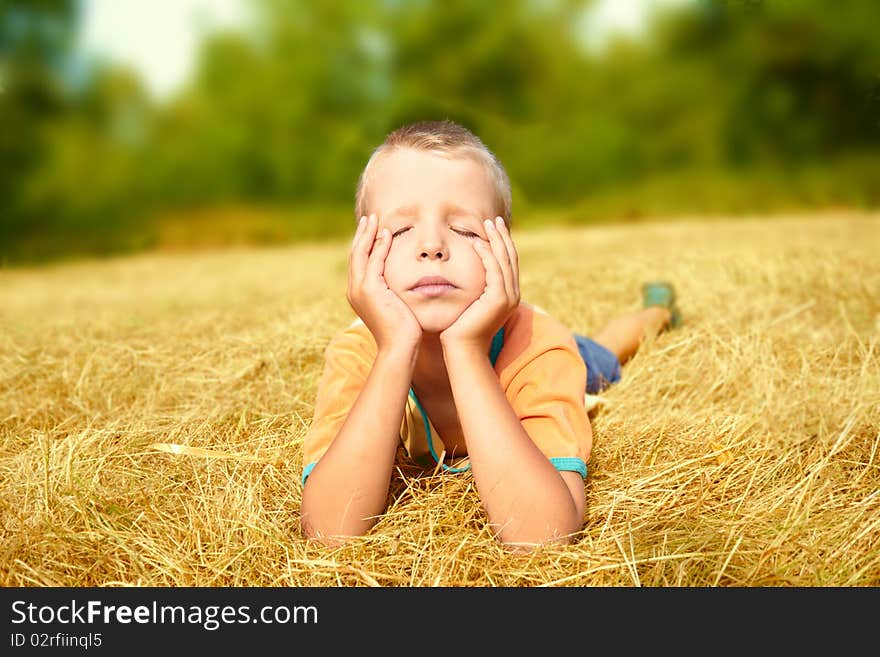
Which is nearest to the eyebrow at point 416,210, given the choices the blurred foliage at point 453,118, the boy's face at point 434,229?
the boy's face at point 434,229

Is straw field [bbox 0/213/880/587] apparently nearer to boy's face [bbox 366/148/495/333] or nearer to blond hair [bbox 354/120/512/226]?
boy's face [bbox 366/148/495/333]

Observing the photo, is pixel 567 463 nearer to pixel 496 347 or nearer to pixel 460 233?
pixel 496 347

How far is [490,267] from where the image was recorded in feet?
4.79

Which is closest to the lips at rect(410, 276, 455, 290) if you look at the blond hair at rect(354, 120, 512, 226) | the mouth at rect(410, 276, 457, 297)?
the mouth at rect(410, 276, 457, 297)

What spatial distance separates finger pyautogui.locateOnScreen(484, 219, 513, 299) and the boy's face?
24 millimetres

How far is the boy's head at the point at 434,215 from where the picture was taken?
144cm

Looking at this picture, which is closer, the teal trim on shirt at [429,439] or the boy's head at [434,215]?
the boy's head at [434,215]

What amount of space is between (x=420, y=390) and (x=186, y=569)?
2.06 ft

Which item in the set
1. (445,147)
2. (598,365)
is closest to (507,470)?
(445,147)

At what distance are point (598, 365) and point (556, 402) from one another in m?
0.91

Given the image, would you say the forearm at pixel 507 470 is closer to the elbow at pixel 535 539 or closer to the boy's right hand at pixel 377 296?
the elbow at pixel 535 539

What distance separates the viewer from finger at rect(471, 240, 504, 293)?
1455 mm
